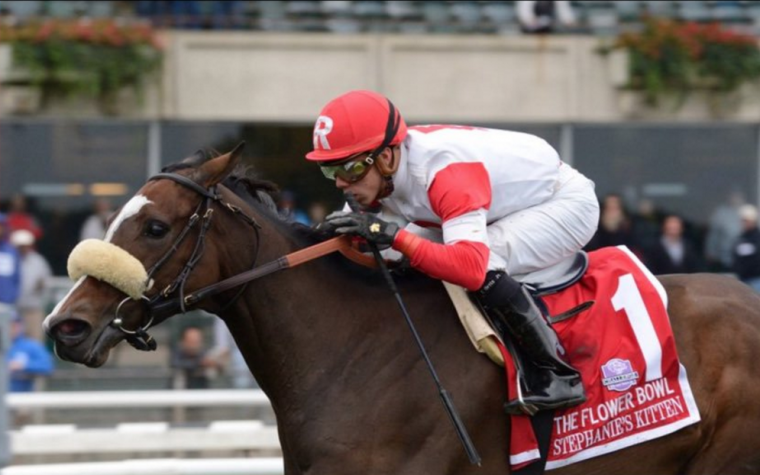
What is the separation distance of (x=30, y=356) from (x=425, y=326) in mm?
5201

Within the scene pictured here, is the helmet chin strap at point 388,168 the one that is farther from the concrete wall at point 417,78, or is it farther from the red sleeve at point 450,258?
the concrete wall at point 417,78

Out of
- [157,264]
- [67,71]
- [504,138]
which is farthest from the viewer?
[67,71]

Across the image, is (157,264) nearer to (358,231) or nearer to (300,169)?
(358,231)

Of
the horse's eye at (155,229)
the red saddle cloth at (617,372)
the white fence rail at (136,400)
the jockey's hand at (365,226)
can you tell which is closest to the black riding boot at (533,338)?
the red saddle cloth at (617,372)

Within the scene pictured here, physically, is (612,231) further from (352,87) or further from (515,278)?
(515,278)

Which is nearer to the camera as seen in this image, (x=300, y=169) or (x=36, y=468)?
(x=36, y=468)

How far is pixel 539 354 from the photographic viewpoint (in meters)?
4.58

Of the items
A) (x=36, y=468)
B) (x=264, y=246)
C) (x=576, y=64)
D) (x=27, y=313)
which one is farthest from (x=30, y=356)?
(x=576, y=64)

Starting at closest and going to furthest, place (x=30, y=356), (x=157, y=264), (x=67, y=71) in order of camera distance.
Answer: (x=157, y=264) < (x=30, y=356) < (x=67, y=71)

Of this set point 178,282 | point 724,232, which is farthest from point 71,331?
point 724,232

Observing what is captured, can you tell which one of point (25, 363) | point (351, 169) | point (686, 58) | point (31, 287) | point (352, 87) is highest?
point (351, 169)

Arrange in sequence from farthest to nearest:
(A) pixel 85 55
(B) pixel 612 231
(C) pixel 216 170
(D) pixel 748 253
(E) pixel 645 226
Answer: (A) pixel 85 55
(E) pixel 645 226
(B) pixel 612 231
(D) pixel 748 253
(C) pixel 216 170

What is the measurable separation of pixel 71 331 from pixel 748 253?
6.94m

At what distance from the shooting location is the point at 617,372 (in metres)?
4.74
